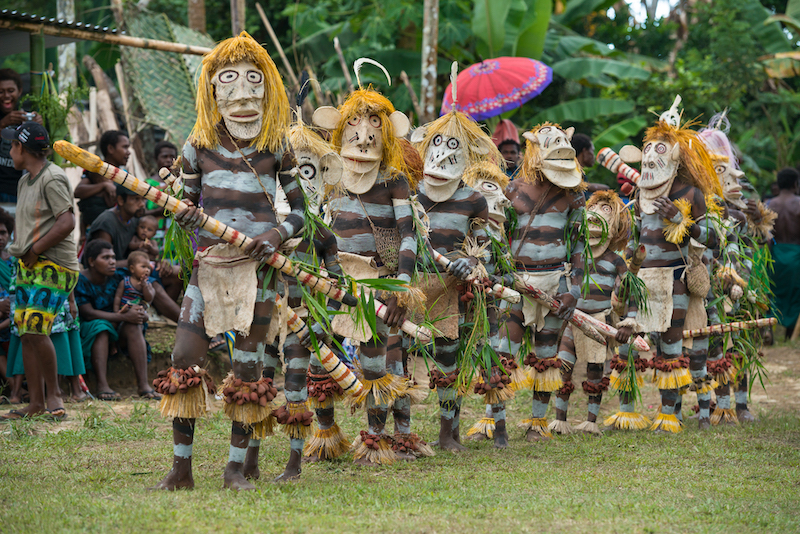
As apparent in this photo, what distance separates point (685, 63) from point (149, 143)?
11512 millimetres

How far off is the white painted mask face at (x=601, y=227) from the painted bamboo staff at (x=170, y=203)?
3.11m

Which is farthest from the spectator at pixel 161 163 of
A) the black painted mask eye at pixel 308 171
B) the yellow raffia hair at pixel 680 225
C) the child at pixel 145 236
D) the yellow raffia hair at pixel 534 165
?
the yellow raffia hair at pixel 680 225

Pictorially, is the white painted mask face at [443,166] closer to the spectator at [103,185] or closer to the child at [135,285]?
the child at [135,285]

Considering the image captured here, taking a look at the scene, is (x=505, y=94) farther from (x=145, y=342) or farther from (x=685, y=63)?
(x=685, y=63)

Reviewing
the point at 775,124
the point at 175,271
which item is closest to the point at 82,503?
the point at 175,271

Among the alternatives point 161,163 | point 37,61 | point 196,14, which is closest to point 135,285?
point 161,163

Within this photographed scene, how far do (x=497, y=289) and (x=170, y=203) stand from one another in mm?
2529

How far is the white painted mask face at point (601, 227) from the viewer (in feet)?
23.1

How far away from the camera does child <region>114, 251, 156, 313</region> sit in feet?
25.6

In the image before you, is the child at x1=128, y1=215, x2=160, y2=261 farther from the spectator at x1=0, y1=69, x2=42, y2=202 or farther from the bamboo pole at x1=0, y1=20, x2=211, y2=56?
the bamboo pole at x1=0, y1=20, x2=211, y2=56

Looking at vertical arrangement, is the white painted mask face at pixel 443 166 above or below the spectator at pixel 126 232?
above

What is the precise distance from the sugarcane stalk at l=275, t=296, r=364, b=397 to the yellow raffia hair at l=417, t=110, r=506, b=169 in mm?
1694

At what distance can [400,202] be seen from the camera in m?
5.48

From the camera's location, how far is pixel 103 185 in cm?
831
